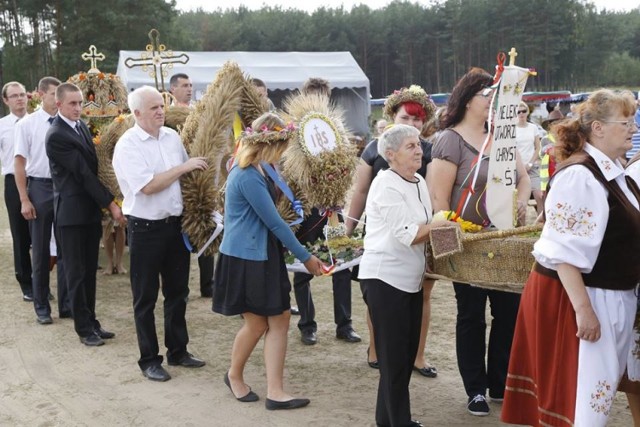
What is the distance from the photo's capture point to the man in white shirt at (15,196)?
766cm

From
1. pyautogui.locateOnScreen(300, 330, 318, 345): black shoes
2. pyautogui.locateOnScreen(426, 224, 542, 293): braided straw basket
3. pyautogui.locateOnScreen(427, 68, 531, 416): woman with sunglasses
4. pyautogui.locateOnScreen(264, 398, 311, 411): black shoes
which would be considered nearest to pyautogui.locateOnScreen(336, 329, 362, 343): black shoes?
pyautogui.locateOnScreen(300, 330, 318, 345): black shoes

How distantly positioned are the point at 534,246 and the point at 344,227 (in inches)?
74.9

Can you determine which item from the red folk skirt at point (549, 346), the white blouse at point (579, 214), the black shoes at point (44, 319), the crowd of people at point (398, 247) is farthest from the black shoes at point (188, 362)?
the white blouse at point (579, 214)

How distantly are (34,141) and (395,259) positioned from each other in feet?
14.6

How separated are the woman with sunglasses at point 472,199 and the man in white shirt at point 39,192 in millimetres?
3920

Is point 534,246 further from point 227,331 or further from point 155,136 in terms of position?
point 227,331

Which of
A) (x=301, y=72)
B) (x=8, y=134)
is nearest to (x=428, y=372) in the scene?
(x=8, y=134)

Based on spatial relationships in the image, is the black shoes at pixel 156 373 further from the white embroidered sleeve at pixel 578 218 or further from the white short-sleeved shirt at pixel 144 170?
the white embroidered sleeve at pixel 578 218

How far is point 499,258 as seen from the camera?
3.70 meters

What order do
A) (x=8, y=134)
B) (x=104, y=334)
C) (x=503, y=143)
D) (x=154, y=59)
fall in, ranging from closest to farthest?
(x=503, y=143), (x=104, y=334), (x=8, y=134), (x=154, y=59)

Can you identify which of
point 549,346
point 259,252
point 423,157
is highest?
point 423,157

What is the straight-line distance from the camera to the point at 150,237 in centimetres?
516

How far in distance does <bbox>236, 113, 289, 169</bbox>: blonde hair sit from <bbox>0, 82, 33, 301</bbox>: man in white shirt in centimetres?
400

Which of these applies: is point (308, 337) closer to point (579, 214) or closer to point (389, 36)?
point (579, 214)
